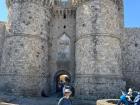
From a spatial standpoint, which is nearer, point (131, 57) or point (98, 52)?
point (98, 52)

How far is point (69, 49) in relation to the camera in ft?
73.6

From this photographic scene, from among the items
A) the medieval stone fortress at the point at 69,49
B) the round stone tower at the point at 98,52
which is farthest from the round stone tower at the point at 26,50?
the round stone tower at the point at 98,52

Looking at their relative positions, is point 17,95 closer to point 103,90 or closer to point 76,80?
point 76,80

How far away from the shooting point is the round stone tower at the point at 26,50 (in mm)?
19750

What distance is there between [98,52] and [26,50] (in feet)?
19.7

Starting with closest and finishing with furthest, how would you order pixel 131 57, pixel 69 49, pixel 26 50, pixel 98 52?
pixel 98 52 < pixel 26 50 < pixel 69 49 < pixel 131 57

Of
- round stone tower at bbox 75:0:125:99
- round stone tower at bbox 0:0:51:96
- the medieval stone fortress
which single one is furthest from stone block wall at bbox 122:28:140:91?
→ round stone tower at bbox 0:0:51:96

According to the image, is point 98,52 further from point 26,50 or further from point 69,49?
point 26,50

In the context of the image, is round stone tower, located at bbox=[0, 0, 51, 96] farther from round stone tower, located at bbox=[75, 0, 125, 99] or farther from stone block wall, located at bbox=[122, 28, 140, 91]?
stone block wall, located at bbox=[122, 28, 140, 91]

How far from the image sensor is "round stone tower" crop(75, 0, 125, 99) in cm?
1900

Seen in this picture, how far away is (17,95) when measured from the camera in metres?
19.2

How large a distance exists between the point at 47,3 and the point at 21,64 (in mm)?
6363

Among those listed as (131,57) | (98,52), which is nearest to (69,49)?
(98,52)

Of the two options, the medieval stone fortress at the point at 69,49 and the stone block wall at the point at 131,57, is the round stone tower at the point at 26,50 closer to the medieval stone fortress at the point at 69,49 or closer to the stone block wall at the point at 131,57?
the medieval stone fortress at the point at 69,49
